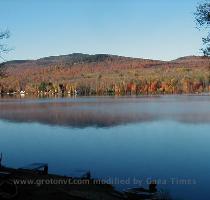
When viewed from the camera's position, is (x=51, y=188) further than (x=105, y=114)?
No

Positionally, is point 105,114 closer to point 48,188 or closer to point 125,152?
point 125,152

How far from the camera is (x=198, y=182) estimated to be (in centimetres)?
1852

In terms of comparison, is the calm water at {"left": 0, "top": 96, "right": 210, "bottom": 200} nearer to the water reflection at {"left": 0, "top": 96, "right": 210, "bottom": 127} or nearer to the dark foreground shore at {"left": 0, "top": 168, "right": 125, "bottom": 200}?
the dark foreground shore at {"left": 0, "top": 168, "right": 125, "bottom": 200}

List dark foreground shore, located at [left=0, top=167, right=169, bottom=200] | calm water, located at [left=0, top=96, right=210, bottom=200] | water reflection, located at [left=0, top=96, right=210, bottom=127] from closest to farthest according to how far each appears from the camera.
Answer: dark foreground shore, located at [left=0, top=167, right=169, bottom=200]
calm water, located at [left=0, top=96, right=210, bottom=200]
water reflection, located at [left=0, top=96, right=210, bottom=127]

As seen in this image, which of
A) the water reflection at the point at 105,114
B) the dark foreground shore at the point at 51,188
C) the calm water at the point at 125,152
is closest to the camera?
the dark foreground shore at the point at 51,188

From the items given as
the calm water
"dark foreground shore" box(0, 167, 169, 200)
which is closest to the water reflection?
the calm water

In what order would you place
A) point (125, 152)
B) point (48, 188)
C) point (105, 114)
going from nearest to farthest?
point (48, 188) → point (125, 152) → point (105, 114)

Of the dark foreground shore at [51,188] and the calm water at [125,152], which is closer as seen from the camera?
the dark foreground shore at [51,188]

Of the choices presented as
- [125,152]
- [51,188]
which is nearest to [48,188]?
[51,188]

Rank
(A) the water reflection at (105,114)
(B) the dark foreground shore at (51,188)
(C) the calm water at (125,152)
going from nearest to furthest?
(B) the dark foreground shore at (51,188) → (C) the calm water at (125,152) → (A) the water reflection at (105,114)

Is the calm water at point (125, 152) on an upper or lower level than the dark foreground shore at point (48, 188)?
lower

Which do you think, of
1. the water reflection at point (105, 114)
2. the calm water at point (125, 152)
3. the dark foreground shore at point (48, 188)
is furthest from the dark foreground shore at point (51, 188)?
the water reflection at point (105, 114)

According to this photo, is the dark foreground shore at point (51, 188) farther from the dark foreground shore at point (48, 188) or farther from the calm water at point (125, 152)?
the calm water at point (125, 152)

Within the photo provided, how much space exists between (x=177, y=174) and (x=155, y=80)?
168279mm
